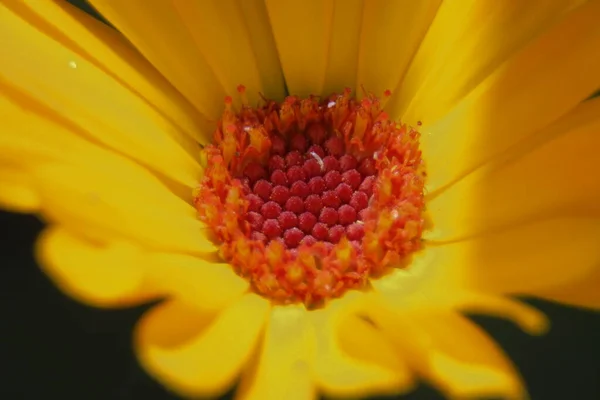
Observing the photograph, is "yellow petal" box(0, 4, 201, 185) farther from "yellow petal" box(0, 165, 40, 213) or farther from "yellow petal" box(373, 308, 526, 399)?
"yellow petal" box(373, 308, 526, 399)

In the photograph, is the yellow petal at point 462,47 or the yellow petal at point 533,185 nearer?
the yellow petal at point 533,185

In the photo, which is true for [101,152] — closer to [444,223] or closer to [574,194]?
[444,223]

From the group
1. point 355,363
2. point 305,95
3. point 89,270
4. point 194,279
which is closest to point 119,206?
point 194,279

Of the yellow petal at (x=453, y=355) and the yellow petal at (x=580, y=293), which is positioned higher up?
the yellow petal at (x=580, y=293)

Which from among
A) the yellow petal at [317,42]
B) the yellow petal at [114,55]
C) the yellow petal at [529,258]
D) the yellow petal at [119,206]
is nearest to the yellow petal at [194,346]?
the yellow petal at [119,206]

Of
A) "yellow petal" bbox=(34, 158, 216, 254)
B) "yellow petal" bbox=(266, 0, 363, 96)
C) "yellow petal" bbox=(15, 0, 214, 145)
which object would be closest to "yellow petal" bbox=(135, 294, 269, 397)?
"yellow petal" bbox=(34, 158, 216, 254)

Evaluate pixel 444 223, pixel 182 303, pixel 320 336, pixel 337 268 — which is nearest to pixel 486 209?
pixel 444 223

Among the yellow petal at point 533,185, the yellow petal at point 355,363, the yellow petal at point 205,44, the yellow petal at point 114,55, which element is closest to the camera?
the yellow petal at point 355,363

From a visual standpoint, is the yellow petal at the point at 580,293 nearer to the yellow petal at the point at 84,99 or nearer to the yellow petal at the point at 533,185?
the yellow petal at the point at 533,185
